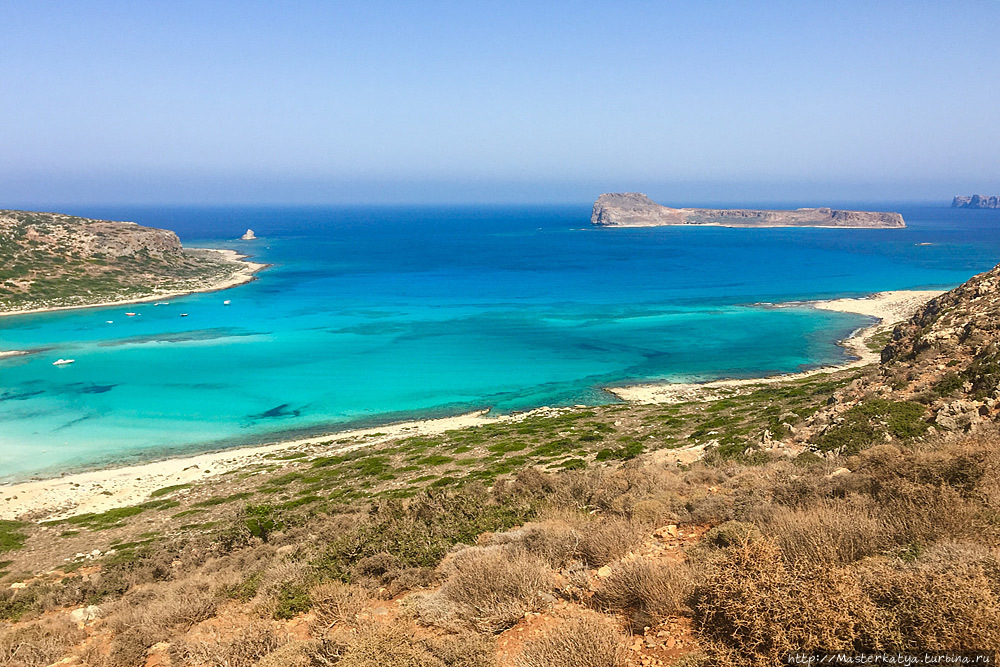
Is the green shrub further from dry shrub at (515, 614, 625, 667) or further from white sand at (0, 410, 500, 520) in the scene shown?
white sand at (0, 410, 500, 520)

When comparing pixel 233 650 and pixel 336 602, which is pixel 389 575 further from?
pixel 233 650

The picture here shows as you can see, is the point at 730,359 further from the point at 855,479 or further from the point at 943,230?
the point at 943,230

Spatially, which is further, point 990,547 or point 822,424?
point 822,424

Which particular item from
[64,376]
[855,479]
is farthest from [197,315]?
[855,479]

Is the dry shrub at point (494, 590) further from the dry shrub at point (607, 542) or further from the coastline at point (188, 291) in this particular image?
the coastline at point (188, 291)

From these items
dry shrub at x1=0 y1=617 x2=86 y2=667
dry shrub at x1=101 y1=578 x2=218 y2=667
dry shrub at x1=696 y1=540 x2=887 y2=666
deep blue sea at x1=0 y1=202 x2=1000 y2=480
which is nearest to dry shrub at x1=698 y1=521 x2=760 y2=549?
dry shrub at x1=696 y1=540 x2=887 y2=666

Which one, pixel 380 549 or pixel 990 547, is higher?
pixel 990 547

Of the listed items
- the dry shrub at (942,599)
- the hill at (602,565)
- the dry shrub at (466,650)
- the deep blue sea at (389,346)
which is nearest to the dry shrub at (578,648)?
the hill at (602,565)

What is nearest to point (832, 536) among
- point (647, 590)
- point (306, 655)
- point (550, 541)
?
point (647, 590)
